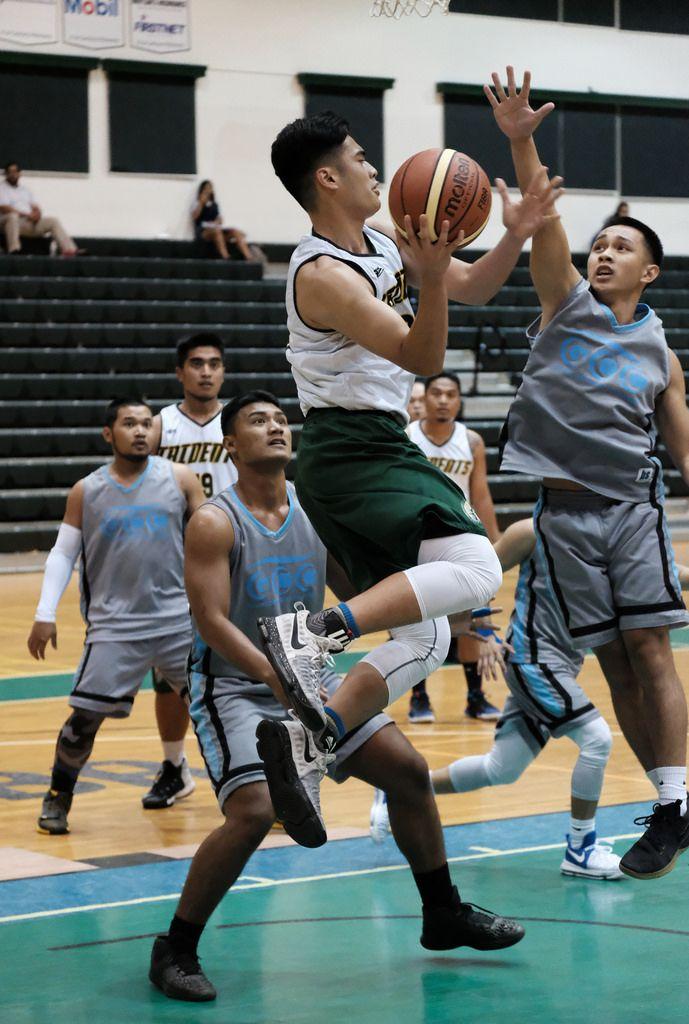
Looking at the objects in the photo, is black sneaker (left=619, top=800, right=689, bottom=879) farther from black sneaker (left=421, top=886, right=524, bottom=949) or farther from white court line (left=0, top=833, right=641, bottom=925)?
white court line (left=0, top=833, right=641, bottom=925)

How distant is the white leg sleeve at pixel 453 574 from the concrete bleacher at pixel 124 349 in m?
11.6

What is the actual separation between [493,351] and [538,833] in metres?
13.5

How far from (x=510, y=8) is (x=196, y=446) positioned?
16756 millimetres

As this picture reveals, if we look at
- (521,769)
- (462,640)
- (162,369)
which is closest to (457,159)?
(521,769)

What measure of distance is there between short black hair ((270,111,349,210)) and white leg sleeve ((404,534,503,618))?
3.06 feet

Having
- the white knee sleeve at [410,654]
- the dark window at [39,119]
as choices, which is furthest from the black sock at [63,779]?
the dark window at [39,119]

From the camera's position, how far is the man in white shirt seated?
709 inches

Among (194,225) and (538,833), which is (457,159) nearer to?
(538,833)

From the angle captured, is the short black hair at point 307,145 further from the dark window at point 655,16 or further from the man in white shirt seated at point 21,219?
the dark window at point 655,16

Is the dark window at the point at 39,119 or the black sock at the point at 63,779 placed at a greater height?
Result: the dark window at the point at 39,119

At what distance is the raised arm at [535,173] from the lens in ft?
13.4

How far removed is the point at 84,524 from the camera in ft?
21.1

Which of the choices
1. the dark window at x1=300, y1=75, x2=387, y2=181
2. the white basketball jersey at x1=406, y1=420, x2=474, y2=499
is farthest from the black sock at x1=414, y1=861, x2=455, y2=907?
the dark window at x1=300, y1=75, x2=387, y2=181

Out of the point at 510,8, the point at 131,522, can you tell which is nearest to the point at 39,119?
the point at 510,8
